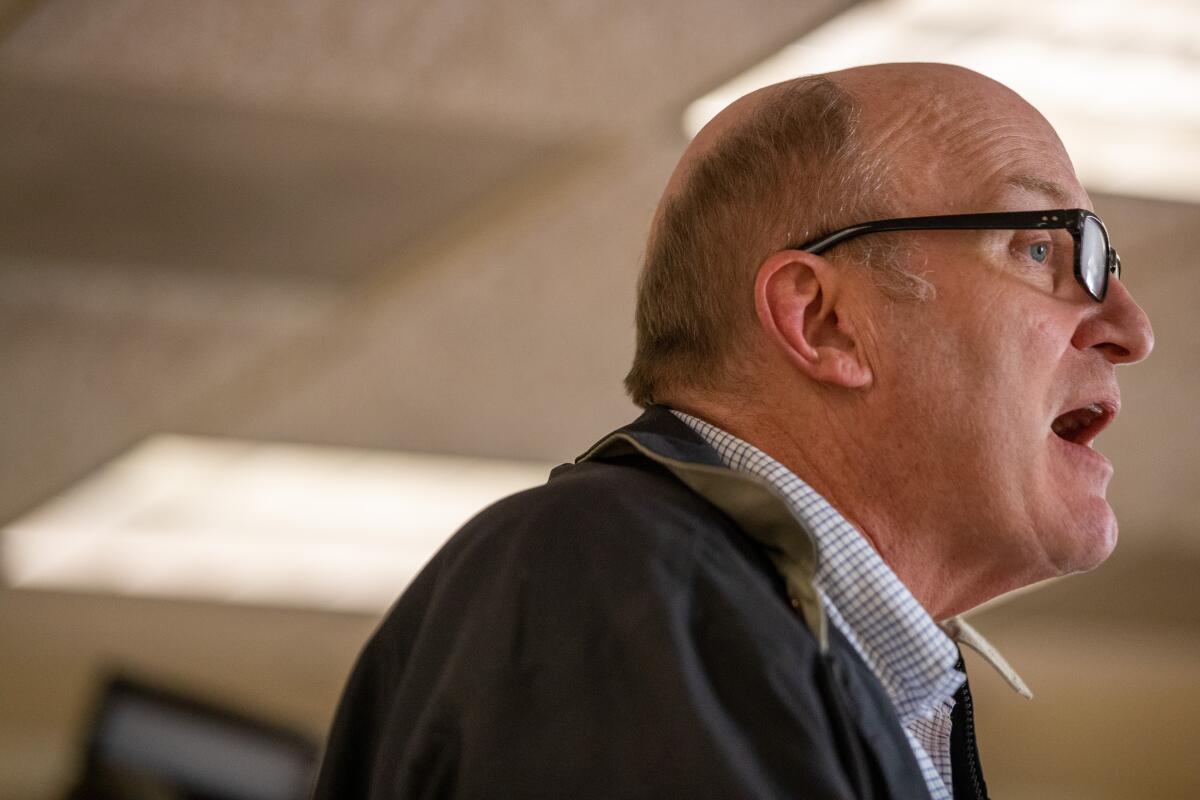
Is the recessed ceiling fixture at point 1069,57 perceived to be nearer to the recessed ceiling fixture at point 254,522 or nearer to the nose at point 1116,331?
the nose at point 1116,331

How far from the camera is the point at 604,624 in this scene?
1050mm

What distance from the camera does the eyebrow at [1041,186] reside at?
5.09 feet

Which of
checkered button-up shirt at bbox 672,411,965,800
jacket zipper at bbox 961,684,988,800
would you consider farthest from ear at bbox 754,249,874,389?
jacket zipper at bbox 961,684,988,800

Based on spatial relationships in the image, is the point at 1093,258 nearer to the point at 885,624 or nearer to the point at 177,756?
the point at 885,624

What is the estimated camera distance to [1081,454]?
1.54 m

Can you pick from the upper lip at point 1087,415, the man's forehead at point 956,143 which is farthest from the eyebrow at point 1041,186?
the upper lip at point 1087,415

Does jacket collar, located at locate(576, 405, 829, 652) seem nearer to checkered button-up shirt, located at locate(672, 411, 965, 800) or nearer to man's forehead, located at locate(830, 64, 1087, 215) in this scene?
checkered button-up shirt, located at locate(672, 411, 965, 800)

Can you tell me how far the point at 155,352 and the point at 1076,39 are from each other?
354 centimetres

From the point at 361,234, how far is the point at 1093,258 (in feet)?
11.1

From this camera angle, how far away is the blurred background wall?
3852 millimetres

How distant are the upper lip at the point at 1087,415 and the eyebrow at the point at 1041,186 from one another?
9.0 inches

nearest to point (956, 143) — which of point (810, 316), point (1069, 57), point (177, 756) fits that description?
point (810, 316)

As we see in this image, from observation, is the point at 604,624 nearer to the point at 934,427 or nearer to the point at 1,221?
the point at 934,427

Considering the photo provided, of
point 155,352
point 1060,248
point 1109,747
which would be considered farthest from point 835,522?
point 1109,747
